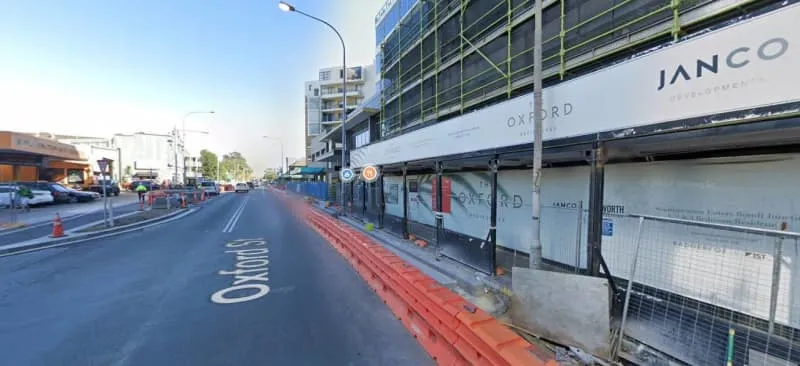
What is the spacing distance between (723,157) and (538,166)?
8.14 ft

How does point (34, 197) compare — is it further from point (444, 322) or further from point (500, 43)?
point (444, 322)

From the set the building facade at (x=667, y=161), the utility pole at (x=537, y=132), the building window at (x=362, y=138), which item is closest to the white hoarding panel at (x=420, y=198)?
the building facade at (x=667, y=161)

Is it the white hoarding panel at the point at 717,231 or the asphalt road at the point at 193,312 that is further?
the white hoarding panel at the point at 717,231

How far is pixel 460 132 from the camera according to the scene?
26.7ft

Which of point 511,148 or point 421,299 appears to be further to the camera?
point 511,148

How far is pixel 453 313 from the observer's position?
3418mm

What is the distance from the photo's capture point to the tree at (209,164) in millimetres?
98250

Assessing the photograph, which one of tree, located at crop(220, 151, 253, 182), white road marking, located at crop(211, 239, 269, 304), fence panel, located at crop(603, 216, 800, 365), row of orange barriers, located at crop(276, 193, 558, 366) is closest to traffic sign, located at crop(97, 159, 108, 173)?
white road marking, located at crop(211, 239, 269, 304)

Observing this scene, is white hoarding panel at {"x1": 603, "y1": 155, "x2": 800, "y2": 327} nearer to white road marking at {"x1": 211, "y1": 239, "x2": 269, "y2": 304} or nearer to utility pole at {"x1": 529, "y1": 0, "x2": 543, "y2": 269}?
utility pole at {"x1": 529, "y1": 0, "x2": 543, "y2": 269}

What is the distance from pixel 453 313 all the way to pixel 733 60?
376cm

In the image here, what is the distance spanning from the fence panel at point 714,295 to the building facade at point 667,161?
19mm

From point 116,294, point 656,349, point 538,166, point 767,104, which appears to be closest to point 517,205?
point 538,166

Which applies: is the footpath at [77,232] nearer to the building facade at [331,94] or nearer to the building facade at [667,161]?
the building facade at [667,161]

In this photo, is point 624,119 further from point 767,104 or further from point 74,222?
point 74,222
